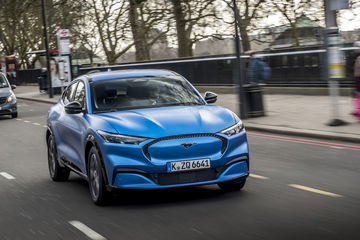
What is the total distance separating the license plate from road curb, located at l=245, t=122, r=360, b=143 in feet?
19.8

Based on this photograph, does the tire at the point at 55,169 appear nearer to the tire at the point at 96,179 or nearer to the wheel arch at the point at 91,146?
the wheel arch at the point at 91,146

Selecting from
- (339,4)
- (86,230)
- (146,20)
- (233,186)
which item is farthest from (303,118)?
(146,20)

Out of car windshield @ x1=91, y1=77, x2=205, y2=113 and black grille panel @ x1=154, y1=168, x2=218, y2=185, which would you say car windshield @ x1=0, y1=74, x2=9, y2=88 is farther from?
black grille panel @ x1=154, y1=168, x2=218, y2=185

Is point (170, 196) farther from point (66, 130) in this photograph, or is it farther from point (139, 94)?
point (66, 130)

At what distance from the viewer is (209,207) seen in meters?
7.39

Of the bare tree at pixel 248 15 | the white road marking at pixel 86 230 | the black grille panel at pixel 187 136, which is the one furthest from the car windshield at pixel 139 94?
the bare tree at pixel 248 15

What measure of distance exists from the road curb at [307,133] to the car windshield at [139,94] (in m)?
5.07

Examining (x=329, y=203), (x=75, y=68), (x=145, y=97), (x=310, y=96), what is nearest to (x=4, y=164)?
(x=145, y=97)

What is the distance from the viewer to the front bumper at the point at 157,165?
7285 mm

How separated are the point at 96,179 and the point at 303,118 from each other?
9.54 m

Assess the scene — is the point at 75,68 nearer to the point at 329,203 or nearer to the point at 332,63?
the point at 332,63

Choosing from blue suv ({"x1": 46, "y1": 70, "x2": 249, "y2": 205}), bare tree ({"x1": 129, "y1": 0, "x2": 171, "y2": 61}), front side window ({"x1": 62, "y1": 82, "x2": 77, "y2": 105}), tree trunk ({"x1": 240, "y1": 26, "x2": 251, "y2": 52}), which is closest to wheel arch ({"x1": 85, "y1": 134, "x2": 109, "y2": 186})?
blue suv ({"x1": 46, "y1": 70, "x2": 249, "y2": 205})

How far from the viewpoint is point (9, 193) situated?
9289 mm

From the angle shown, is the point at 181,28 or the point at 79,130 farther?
the point at 181,28
